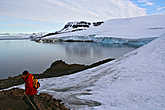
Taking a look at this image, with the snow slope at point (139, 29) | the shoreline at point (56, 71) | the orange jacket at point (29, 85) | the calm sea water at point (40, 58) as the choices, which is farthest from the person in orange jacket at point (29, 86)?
the snow slope at point (139, 29)

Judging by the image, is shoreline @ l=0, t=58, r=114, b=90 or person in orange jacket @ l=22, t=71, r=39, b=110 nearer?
person in orange jacket @ l=22, t=71, r=39, b=110

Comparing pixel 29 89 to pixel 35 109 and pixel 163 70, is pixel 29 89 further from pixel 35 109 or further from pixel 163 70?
pixel 163 70

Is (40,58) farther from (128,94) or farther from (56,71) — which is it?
(128,94)

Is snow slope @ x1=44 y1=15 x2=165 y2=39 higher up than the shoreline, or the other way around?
snow slope @ x1=44 y1=15 x2=165 y2=39

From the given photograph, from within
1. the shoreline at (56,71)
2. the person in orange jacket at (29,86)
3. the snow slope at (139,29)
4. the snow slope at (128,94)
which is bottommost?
the shoreline at (56,71)

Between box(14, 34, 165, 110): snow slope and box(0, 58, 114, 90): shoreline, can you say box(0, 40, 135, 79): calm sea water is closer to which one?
box(0, 58, 114, 90): shoreline

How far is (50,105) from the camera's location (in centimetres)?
363

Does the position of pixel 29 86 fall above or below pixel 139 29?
below

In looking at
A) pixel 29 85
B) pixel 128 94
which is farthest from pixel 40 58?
pixel 128 94

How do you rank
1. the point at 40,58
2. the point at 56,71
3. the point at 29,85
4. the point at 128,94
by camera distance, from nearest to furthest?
1. the point at 29,85
2. the point at 128,94
3. the point at 56,71
4. the point at 40,58

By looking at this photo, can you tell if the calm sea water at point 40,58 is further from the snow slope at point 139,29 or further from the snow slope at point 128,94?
the snow slope at point 139,29

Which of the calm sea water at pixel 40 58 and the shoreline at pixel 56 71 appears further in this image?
the calm sea water at pixel 40 58

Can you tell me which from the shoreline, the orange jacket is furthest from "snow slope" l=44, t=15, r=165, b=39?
the orange jacket

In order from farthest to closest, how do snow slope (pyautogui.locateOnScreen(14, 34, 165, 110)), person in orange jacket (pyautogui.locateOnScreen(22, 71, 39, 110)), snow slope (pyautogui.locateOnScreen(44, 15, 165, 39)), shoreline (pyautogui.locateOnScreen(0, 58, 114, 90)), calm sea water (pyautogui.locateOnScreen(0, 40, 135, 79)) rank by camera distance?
snow slope (pyautogui.locateOnScreen(44, 15, 165, 39))
calm sea water (pyautogui.locateOnScreen(0, 40, 135, 79))
shoreline (pyautogui.locateOnScreen(0, 58, 114, 90))
snow slope (pyautogui.locateOnScreen(14, 34, 165, 110))
person in orange jacket (pyautogui.locateOnScreen(22, 71, 39, 110))
